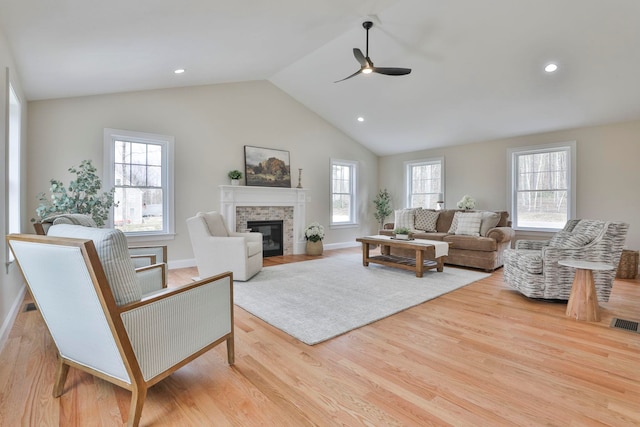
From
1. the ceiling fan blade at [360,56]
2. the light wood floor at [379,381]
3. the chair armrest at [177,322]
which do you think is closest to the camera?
the chair armrest at [177,322]

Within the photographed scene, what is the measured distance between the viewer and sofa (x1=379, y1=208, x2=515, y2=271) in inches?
194

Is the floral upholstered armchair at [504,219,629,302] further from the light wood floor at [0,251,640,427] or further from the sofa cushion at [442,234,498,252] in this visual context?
the sofa cushion at [442,234,498,252]

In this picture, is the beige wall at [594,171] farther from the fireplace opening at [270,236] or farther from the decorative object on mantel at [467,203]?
the fireplace opening at [270,236]

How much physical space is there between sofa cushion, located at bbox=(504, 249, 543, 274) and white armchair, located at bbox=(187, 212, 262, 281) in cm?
323

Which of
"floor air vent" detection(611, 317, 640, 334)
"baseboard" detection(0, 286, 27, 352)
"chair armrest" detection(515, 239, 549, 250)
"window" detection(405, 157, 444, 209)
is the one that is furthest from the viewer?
"window" detection(405, 157, 444, 209)

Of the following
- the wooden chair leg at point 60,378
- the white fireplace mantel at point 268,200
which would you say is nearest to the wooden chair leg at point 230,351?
the wooden chair leg at point 60,378

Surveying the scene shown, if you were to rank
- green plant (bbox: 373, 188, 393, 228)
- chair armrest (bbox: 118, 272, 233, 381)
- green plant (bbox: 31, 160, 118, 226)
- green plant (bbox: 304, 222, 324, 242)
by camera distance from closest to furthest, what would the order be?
chair armrest (bbox: 118, 272, 233, 381) → green plant (bbox: 31, 160, 118, 226) → green plant (bbox: 304, 222, 324, 242) → green plant (bbox: 373, 188, 393, 228)

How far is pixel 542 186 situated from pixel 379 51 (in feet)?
12.7

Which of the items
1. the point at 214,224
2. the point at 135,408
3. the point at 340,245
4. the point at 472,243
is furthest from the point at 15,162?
the point at 472,243

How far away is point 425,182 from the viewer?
753 cm

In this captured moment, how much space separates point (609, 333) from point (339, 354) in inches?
88.5

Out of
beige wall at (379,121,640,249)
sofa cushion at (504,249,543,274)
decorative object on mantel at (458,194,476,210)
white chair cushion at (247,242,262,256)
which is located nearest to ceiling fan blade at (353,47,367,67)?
white chair cushion at (247,242,262,256)

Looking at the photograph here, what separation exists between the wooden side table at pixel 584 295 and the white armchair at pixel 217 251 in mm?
3483

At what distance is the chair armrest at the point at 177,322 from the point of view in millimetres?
1478
